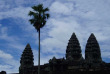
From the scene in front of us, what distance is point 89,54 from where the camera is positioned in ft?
235

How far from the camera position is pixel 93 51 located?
234 ft

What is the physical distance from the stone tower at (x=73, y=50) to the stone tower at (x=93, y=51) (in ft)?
12.4

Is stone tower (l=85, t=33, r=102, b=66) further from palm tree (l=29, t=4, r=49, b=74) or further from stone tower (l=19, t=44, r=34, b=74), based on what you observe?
palm tree (l=29, t=4, r=49, b=74)

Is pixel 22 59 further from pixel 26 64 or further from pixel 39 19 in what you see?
pixel 39 19

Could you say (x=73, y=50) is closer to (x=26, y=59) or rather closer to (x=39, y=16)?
(x=26, y=59)

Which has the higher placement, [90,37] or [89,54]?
[90,37]

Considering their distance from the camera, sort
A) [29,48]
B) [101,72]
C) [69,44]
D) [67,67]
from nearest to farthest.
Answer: [101,72], [67,67], [69,44], [29,48]

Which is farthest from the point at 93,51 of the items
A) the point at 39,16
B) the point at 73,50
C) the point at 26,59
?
the point at 39,16

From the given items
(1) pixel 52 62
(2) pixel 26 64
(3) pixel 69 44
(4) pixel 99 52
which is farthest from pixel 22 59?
(4) pixel 99 52

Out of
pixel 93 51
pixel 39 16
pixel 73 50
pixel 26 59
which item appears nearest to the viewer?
pixel 39 16

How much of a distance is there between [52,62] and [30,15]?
28.0 metres

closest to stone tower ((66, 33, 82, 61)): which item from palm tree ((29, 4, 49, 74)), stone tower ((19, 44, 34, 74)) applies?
stone tower ((19, 44, 34, 74))

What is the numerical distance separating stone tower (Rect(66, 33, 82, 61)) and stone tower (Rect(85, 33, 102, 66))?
→ 3789 mm

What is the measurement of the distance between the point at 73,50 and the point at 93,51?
26.9 ft
